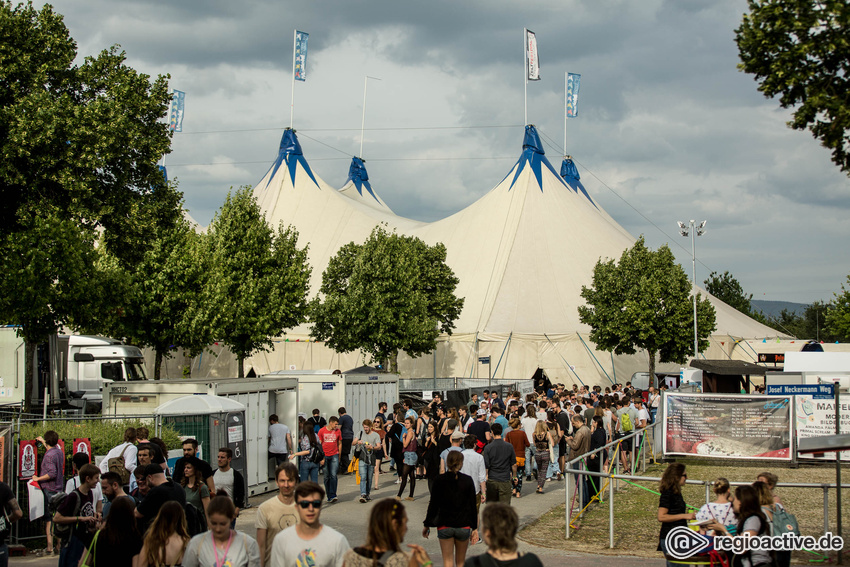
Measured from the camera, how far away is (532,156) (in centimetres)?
5194

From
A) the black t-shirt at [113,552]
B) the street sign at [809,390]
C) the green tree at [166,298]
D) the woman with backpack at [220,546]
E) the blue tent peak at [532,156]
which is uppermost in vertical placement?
the blue tent peak at [532,156]

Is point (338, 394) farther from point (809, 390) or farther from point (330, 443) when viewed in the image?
point (809, 390)

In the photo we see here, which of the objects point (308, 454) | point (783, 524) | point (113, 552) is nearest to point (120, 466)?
point (113, 552)

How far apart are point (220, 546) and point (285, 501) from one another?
0.96m

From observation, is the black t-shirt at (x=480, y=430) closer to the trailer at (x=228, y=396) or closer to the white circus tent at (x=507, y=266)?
the trailer at (x=228, y=396)

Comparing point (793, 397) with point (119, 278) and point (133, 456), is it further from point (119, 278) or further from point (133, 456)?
point (119, 278)

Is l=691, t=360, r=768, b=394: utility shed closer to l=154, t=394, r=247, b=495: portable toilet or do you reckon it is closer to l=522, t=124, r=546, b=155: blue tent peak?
l=154, t=394, r=247, b=495: portable toilet

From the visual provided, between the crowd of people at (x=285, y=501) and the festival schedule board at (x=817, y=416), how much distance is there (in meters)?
4.82

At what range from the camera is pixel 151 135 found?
23.2m

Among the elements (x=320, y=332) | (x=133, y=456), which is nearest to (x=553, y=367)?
(x=320, y=332)

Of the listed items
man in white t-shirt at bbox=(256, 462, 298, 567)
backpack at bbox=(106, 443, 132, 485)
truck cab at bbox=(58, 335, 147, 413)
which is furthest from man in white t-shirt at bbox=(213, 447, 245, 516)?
truck cab at bbox=(58, 335, 147, 413)

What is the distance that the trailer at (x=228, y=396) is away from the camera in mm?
13992

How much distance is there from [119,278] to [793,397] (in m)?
16.1

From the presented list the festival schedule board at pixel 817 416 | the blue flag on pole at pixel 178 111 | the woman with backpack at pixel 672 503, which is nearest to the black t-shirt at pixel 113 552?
the woman with backpack at pixel 672 503
